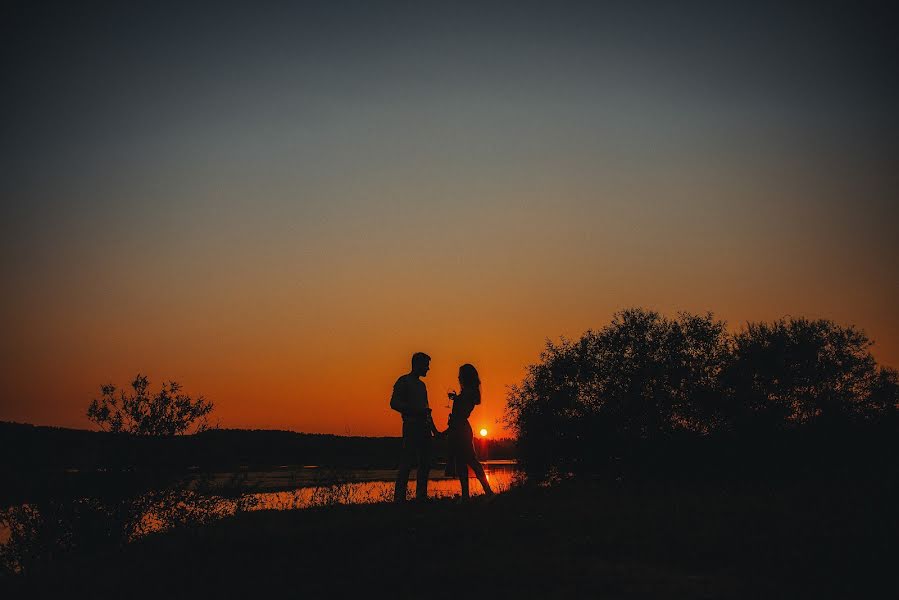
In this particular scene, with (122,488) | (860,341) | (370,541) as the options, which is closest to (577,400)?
(860,341)

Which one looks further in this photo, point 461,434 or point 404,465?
point 461,434

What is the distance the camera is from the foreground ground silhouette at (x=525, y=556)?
6098 millimetres

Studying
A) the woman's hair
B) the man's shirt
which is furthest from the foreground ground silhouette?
the woman's hair

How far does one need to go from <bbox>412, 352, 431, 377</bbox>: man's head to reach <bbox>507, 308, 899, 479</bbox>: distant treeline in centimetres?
2249

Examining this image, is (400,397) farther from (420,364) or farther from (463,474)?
(463,474)

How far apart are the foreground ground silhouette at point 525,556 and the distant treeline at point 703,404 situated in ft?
72.7

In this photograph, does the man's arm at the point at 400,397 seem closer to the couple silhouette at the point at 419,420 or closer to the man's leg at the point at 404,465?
the couple silhouette at the point at 419,420

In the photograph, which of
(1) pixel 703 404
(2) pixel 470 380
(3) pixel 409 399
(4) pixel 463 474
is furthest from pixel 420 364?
(1) pixel 703 404

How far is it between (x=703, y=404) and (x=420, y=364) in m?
26.3

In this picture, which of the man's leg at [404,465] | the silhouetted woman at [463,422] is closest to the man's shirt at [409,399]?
the man's leg at [404,465]

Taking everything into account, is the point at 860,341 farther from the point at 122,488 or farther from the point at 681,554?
the point at 122,488

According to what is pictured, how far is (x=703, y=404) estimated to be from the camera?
32.6 meters

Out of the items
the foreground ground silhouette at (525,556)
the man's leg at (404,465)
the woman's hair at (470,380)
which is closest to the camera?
the foreground ground silhouette at (525,556)

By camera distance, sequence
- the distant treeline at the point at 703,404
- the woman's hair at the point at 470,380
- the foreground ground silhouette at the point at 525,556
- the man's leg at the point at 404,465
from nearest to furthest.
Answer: the foreground ground silhouette at the point at 525,556
the man's leg at the point at 404,465
the woman's hair at the point at 470,380
the distant treeline at the point at 703,404
